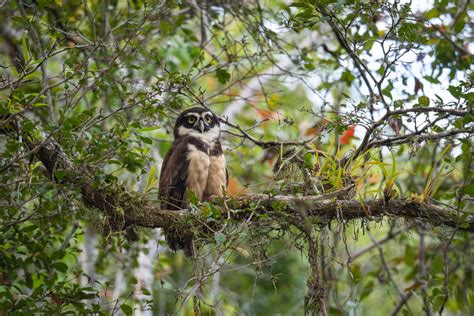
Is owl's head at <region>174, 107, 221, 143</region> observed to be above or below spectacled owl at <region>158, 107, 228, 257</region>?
above

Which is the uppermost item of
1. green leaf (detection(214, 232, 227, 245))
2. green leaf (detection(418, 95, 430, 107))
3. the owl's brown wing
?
green leaf (detection(418, 95, 430, 107))

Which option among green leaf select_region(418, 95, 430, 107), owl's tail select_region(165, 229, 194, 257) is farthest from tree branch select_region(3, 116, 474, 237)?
green leaf select_region(418, 95, 430, 107)

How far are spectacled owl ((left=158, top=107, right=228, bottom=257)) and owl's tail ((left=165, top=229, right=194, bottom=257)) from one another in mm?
419

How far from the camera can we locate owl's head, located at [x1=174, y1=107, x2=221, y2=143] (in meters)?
5.41

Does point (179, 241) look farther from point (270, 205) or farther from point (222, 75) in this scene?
point (222, 75)

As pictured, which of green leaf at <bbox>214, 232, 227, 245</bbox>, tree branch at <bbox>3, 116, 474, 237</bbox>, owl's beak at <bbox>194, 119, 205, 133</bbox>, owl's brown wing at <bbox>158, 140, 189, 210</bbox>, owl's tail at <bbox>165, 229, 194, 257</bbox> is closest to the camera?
green leaf at <bbox>214, 232, 227, 245</bbox>

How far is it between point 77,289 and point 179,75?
4.45ft

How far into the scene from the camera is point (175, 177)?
5156mm

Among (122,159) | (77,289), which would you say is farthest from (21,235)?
(122,159)

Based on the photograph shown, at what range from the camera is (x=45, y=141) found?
11.3 ft

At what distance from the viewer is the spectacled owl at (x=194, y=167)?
5152mm

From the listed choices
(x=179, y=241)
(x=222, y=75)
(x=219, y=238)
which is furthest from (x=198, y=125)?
(x=219, y=238)

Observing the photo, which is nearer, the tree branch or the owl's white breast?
the tree branch

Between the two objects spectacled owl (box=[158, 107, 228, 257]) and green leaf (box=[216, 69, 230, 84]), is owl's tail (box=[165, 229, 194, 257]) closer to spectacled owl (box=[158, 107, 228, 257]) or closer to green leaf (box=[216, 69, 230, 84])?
spectacled owl (box=[158, 107, 228, 257])
